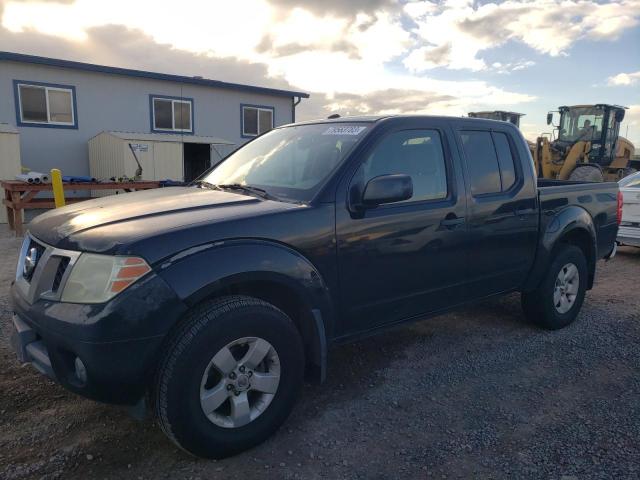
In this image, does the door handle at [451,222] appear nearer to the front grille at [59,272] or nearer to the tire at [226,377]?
the tire at [226,377]

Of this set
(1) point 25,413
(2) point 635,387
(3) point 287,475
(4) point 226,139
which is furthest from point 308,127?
(4) point 226,139

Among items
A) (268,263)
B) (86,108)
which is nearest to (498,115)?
(86,108)

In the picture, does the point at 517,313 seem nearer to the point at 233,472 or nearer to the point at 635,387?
the point at 635,387

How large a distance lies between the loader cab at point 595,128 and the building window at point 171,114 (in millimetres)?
12499

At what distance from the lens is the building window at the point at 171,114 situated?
1669cm

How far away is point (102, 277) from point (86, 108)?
593 inches

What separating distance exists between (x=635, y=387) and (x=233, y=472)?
292 centimetres

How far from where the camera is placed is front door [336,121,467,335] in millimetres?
3082

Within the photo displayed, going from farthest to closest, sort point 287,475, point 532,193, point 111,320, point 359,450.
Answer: point 532,193 < point 359,450 < point 287,475 < point 111,320

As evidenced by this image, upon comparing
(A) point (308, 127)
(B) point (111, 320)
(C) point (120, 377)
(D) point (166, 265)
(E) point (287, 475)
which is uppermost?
(A) point (308, 127)

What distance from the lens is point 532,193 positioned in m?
4.19

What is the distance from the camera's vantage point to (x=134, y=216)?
2.71 meters

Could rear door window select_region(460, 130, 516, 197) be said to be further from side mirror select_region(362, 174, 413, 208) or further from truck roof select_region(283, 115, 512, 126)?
side mirror select_region(362, 174, 413, 208)

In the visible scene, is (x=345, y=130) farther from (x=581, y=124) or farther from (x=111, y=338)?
(x=581, y=124)
